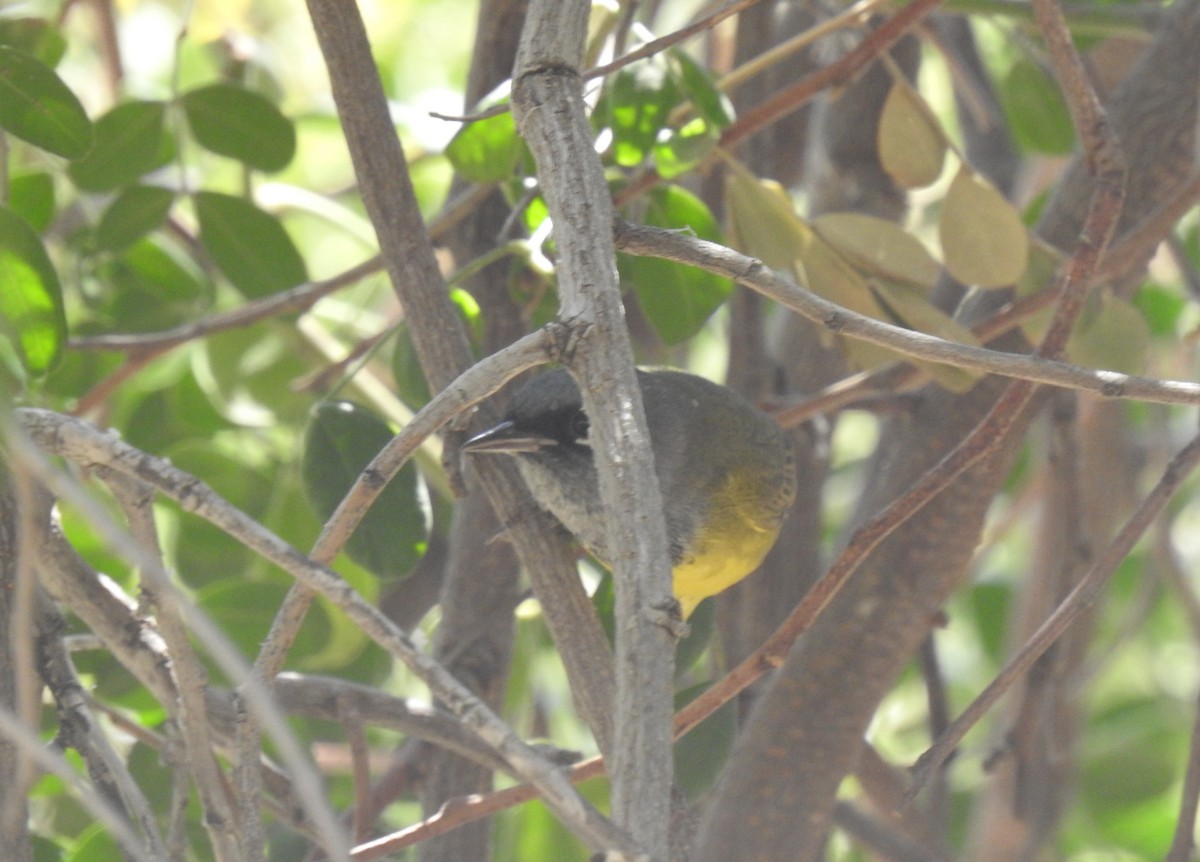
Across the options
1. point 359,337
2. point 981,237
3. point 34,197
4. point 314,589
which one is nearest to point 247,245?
point 34,197

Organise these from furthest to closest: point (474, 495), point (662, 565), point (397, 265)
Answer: point (474, 495), point (397, 265), point (662, 565)

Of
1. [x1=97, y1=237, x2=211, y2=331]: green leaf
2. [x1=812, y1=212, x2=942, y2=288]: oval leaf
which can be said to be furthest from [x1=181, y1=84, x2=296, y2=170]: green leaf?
[x1=812, y1=212, x2=942, y2=288]: oval leaf

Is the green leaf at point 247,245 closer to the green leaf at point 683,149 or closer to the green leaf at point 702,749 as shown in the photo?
the green leaf at point 683,149

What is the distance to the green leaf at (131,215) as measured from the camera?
1.67 m

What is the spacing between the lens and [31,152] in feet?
6.23

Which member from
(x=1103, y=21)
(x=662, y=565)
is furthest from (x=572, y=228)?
(x=1103, y=21)

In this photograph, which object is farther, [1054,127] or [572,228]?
[1054,127]

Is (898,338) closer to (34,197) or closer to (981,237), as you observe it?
(981,237)

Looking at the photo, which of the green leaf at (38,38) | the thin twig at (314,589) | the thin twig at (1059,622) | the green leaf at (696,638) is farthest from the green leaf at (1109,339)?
the green leaf at (38,38)

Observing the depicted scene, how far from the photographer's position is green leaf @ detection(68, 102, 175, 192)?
1640 millimetres

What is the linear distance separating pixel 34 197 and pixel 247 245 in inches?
9.8

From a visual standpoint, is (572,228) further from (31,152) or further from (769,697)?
(31,152)

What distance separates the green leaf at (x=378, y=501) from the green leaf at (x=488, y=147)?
279 millimetres

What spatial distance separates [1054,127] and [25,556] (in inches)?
63.6
